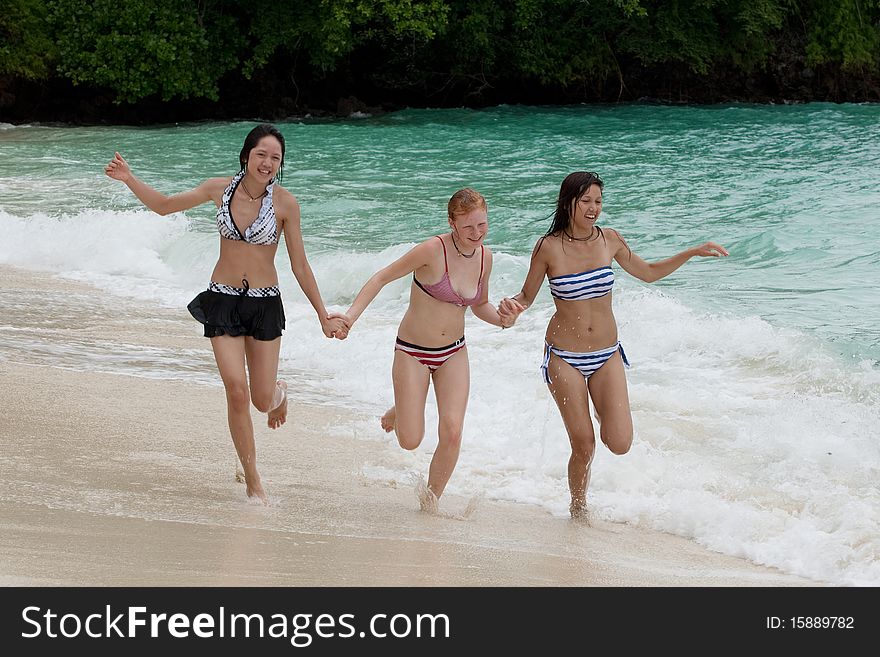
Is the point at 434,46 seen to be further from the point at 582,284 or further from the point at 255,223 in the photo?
the point at 255,223

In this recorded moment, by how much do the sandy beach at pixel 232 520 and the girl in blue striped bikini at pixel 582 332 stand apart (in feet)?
1.86

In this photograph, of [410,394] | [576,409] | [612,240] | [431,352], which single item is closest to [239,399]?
[410,394]

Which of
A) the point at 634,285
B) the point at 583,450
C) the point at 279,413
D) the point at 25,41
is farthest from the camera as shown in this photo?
the point at 25,41

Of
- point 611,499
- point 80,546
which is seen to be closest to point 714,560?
point 611,499

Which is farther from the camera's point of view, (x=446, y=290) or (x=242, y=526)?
(x=446, y=290)

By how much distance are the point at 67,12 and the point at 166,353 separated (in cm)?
2301

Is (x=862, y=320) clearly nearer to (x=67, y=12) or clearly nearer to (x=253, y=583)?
(x=253, y=583)

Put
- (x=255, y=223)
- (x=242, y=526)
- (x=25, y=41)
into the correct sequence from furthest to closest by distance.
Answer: (x=25, y=41), (x=255, y=223), (x=242, y=526)

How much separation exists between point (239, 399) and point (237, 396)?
0.02 m

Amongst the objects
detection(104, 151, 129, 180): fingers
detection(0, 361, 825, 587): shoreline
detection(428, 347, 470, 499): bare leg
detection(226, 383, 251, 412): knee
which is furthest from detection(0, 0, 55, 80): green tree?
detection(428, 347, 470, 499): bare leg

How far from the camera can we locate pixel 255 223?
219 inches

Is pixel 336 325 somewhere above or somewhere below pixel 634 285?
above
